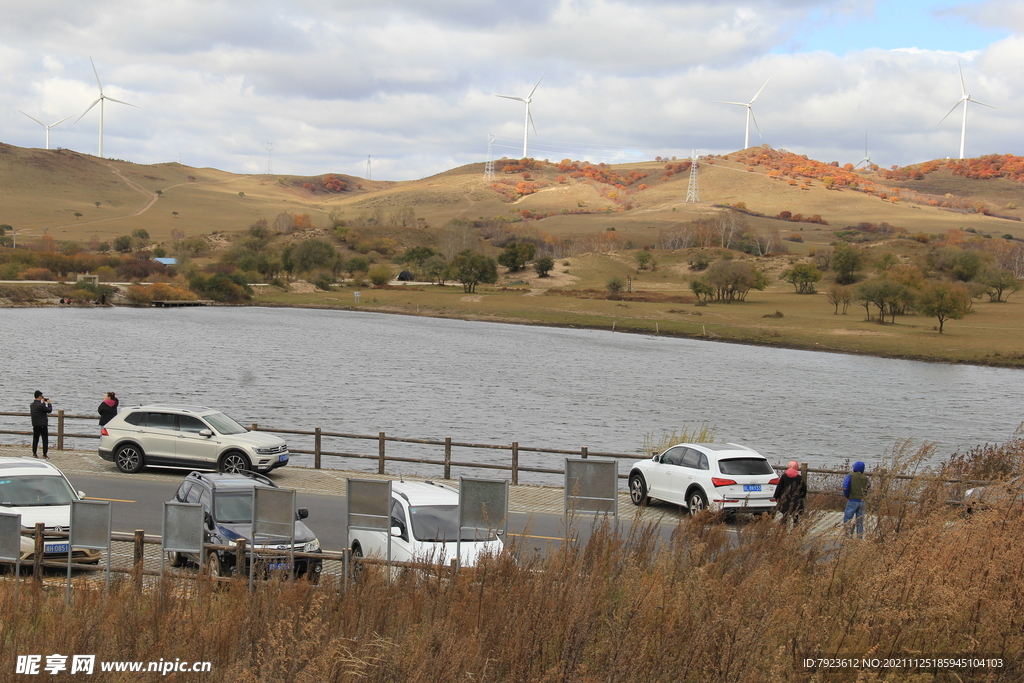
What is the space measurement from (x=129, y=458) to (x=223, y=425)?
2343 mm

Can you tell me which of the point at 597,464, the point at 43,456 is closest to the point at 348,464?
the point at 43,456

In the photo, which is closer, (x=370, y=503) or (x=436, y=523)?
(x=370, y=503)

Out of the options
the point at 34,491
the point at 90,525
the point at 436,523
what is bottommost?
the point at 34,491

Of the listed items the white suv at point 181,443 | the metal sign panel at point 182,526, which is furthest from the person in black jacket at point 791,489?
the white suv at point 181,443

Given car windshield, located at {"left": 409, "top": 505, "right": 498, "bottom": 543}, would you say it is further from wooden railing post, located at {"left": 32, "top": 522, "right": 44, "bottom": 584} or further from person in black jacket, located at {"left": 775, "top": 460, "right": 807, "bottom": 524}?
person in black jacket, located at {"left": 775, "top": 460, "right": 807, "bottom": 524}

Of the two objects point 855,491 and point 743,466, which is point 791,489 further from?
point 743,466

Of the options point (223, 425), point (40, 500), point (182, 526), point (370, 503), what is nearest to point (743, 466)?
A: point (370, 503)

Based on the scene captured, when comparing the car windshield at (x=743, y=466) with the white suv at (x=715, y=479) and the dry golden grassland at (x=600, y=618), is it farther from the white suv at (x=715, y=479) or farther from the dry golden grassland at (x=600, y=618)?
the dry golden grassland at (x=600, y=618)

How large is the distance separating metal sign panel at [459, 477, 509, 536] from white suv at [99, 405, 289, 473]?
12.2 meters

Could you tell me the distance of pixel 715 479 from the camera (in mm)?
18250

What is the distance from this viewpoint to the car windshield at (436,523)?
42.2 ft

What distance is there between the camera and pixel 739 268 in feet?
370

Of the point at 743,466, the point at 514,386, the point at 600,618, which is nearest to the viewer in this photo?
the point at 600,618

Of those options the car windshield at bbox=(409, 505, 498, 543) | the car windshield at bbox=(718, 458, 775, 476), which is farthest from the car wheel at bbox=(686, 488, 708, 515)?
the car windshield at bbox=(409, 505, 498, 543)
